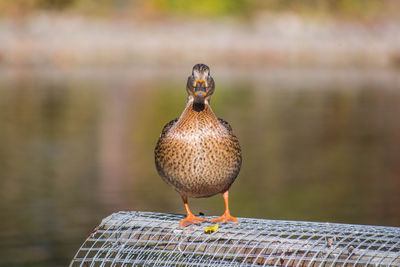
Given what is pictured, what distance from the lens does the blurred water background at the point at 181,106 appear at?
827 cm

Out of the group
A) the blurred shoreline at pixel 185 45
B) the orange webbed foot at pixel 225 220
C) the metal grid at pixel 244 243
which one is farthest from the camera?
the blurred shoreline at pixel 185 45

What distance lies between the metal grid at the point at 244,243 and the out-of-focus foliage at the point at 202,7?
978 inches

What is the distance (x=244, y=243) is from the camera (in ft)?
12.2

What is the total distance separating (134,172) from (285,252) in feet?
21.7

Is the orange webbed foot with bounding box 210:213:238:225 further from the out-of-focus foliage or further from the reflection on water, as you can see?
the out-of-focus foliage

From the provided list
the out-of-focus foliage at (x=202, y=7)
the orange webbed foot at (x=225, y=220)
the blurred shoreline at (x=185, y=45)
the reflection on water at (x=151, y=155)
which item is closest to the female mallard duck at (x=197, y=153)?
the orange webbed foot at (x=225, y=220)

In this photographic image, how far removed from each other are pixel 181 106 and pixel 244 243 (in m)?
12.4

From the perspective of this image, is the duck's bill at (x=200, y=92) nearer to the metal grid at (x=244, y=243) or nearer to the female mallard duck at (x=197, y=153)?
the female mallard duck at (x=197, y=153)

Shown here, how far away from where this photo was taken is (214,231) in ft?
12.6

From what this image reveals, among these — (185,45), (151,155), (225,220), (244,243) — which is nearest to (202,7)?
(185,45)

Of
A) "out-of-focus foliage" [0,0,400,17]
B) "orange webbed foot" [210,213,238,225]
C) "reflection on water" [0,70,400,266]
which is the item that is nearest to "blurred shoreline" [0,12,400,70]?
"out-of-focus foliage" [0,0,400,17]

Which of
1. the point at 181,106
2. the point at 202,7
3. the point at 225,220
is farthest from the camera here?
the point at 202,7

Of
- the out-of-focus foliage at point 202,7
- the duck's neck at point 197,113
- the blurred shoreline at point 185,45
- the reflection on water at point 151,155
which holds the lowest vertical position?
the reflection on water at point 151,155

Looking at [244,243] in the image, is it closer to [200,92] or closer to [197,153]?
[197,153]
